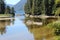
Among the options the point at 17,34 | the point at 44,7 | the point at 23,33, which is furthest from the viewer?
the point at 44,7

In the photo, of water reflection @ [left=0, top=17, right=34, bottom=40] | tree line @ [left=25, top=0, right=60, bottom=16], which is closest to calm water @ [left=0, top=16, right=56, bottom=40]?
water reflection @ [left=0, top=17, right=34, bottom=40]

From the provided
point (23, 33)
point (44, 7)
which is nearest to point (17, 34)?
point (23, 33)

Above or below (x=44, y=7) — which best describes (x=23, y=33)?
above

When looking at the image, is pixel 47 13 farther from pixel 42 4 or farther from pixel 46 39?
pixel 46 39

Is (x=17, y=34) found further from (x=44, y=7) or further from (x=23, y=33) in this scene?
(x=44, y=7)

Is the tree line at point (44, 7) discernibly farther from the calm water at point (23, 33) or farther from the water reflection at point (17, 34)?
the water reflection at point (17, 34)

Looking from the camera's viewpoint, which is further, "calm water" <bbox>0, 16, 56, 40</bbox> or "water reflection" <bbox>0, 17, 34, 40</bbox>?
"water reflection" <bbox>0, 17, 34, 40</bbox>

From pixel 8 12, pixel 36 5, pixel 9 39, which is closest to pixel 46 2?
pixel 36 5

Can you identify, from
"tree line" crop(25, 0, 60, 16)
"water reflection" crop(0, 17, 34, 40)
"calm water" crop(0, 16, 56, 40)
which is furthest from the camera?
"tree line" crop(25, 0, 60, 16)

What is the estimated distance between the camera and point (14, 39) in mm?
27672

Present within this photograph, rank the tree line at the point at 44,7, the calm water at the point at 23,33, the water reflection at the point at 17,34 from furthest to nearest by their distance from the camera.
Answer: the tree line at the point at 44,7 < the water reflection at the point at 17,34 < the calm water at the point at 23,33

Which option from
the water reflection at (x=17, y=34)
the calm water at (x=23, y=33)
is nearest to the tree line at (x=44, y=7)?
→ the calm water at (x=23, y=33)

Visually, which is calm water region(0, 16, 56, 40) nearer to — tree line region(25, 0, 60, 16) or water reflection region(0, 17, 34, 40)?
water reflection region(0, 17, 34, 40)

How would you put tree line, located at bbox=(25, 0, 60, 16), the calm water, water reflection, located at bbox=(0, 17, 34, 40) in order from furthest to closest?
tree line, located at bbox=(25, 0, 60, 16) < water reflection, located at bbox=(0, 17, 34, 40) < the calm water
